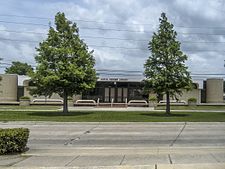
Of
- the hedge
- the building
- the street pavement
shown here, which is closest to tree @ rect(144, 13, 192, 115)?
the street pavement

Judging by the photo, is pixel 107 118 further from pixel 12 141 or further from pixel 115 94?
pixel 115 94

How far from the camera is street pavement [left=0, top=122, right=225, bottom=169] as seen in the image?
9.80 metres

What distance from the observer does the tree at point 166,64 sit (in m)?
30.8

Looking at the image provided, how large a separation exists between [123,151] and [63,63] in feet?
60.4

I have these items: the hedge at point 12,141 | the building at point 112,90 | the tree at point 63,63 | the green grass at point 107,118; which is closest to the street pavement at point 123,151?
the hedge at point 12,141

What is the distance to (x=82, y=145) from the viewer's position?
15039 millimetres

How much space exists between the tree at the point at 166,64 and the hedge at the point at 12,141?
62.2 feet

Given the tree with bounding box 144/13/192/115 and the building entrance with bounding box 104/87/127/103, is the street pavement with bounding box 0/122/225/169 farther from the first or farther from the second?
the building entrance with bounding box 104/87/127/103

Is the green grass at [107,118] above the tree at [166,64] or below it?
below

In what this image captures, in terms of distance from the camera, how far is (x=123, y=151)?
1270cm

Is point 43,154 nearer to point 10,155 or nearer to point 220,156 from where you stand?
point 10,155

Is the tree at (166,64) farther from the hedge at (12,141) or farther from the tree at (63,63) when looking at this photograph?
the hedge at (12,141)

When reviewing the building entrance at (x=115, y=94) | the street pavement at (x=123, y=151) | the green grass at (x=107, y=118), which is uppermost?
the building entrance at (x=115, y=94)

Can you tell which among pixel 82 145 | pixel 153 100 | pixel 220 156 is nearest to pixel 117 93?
pixel 153 100
